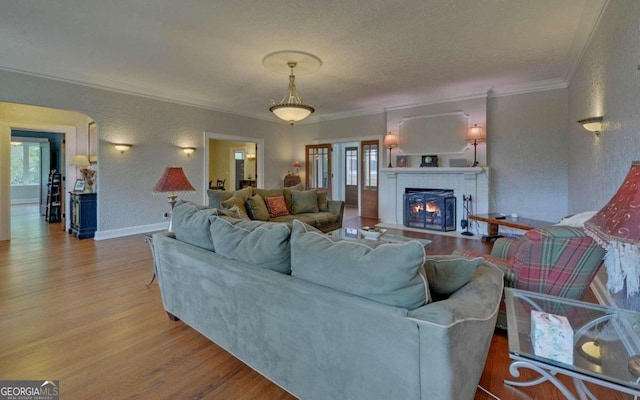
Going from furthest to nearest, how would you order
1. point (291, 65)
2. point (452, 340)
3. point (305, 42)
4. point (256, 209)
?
1. point (256, 209)
2. point (291, 65)
3. point (305, 42)
4. point (452, 340)

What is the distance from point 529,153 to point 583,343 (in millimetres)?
5234

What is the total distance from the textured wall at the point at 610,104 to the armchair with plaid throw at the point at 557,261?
0.80 meters

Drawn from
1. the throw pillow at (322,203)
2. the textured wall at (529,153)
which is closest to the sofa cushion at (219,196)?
the throw pillow at (322,203)

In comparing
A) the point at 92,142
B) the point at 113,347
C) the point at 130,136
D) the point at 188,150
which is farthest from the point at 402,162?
the point at 92,142

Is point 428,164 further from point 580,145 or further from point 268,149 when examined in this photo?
point 268,149

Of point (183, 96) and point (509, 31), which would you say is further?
point (183, 96)

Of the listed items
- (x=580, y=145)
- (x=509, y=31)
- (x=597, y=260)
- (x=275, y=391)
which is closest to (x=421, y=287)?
(x=275, y=391)

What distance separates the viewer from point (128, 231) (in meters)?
5.76

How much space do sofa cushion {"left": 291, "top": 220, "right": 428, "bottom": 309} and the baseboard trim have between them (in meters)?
5.35

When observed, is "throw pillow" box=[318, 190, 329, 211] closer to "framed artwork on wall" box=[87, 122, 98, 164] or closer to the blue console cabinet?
the blue console cabinet

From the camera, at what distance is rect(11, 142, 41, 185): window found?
1068cm

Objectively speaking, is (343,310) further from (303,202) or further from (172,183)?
(303,202)

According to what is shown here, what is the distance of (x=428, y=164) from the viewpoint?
21.2 feet

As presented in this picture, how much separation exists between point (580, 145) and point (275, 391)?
4.95m
